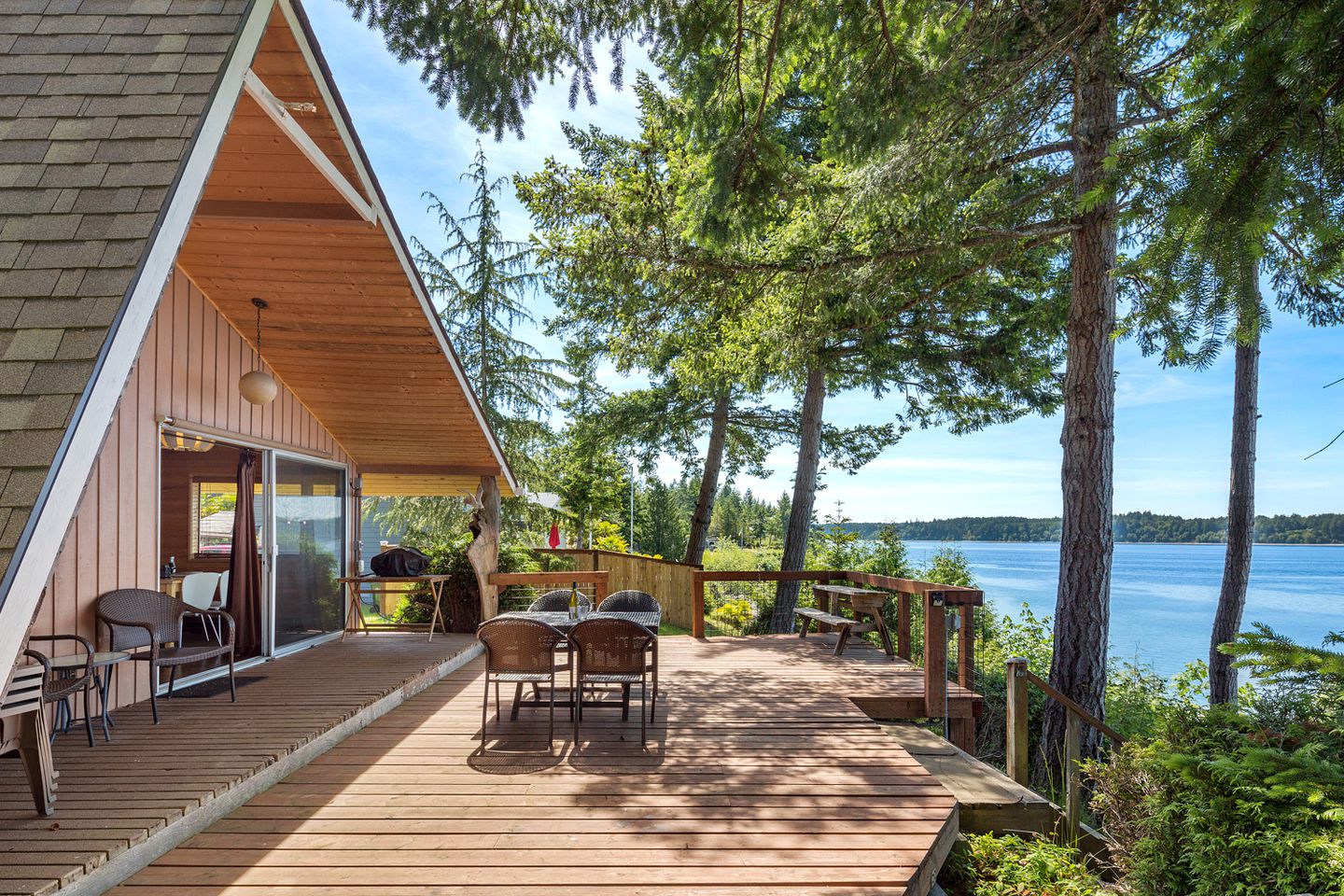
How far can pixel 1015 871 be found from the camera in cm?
398

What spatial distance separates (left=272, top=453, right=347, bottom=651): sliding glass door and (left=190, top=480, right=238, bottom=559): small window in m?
1.50

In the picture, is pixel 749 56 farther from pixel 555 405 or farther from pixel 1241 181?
pixel 555 405

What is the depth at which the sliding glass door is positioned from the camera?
7.61m

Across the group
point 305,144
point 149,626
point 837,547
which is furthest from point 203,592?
point 837,547

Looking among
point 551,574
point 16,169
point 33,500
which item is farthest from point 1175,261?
point 551,574

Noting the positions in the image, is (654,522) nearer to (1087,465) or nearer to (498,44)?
(1087,465)

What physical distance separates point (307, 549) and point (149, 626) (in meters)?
3.47

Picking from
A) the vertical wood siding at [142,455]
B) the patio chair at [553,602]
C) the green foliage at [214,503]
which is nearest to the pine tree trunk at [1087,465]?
the patio chair at [553,602]

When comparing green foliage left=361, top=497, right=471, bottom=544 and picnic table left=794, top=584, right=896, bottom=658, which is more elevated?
green foliage left=361, top=497, right=471, bottom=544

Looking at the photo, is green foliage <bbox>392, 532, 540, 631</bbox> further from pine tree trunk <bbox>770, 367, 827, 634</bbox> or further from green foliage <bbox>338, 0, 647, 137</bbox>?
green foliage <bbox>338, 0, 647, 137</bbox>

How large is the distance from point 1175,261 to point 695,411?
1183 cm

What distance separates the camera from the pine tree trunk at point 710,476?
46.9 feet

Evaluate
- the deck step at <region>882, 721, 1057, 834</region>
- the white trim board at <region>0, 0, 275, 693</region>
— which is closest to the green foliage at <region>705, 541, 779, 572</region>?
the deck step at <region>882, 721, 1057, 834</region>

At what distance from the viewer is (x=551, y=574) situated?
8.82 meters
